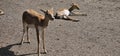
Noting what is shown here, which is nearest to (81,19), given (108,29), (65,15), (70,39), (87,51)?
(65,15)

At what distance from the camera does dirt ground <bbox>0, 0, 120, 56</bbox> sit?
9094 millimetres

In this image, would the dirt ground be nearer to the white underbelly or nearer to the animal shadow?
the animal shadow

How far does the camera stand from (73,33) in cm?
1058

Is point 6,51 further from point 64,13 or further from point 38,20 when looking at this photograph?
point 64,13

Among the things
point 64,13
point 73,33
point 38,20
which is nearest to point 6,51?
point 38,20

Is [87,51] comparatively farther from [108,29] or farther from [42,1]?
[42,1]

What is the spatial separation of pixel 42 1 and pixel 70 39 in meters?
5.62

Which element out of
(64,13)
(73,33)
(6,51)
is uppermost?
(64,13)

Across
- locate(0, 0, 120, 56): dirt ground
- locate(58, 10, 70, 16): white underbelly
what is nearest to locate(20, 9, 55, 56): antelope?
locate(0, 0, 120, 56): dirt ground

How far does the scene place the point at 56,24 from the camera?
1166cm

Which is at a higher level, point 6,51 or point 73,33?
point 73,33

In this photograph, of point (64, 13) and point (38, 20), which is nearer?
point (38, 20)

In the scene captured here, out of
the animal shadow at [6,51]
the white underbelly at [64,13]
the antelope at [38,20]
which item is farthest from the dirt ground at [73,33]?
the antelope at [38,20]

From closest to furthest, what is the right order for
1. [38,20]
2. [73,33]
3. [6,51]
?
[38,20] < [6,51] < [73,33]
